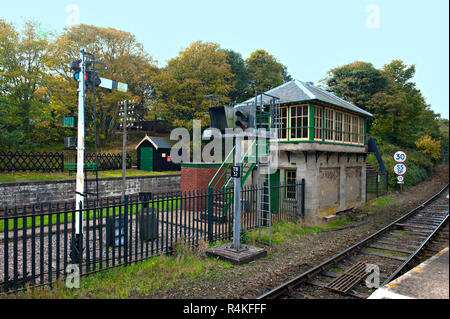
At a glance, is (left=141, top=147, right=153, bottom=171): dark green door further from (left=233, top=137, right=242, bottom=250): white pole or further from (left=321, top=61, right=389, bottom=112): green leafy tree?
(left=321, top=61, right=389, bottom=112): green leafy tree

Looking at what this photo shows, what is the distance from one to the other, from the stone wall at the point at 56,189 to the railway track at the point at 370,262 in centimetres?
1115

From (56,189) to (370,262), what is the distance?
16769mm

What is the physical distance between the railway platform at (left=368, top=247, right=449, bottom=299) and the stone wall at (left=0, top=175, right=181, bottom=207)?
12.8 m

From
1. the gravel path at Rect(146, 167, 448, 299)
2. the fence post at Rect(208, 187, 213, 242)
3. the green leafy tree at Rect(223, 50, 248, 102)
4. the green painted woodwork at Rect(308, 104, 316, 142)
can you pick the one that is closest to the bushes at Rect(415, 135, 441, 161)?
the green leafy tree at Rect(223, 50, 248, 102)

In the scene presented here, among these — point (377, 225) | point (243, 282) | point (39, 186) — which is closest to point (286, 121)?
point (377, 225)

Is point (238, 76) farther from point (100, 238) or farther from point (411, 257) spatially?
point (100, 238)

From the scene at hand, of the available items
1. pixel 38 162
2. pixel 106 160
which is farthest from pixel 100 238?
pixel 106 160

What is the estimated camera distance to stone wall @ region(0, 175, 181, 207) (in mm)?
15281

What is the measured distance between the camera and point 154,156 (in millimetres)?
28781

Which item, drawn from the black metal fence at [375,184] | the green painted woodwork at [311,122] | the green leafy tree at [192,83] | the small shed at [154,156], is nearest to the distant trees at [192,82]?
the green leafy tree at [192,83]

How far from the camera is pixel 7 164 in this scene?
66.0ft

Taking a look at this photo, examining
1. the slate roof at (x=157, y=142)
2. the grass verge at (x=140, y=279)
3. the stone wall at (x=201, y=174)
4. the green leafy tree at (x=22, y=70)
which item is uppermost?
the green leafy tree at (x=22, y=70)

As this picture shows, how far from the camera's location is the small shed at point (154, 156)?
28.9 meters

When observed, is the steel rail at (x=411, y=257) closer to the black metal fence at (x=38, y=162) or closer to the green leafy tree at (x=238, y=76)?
the black metal fence at (x=38, y=162)
